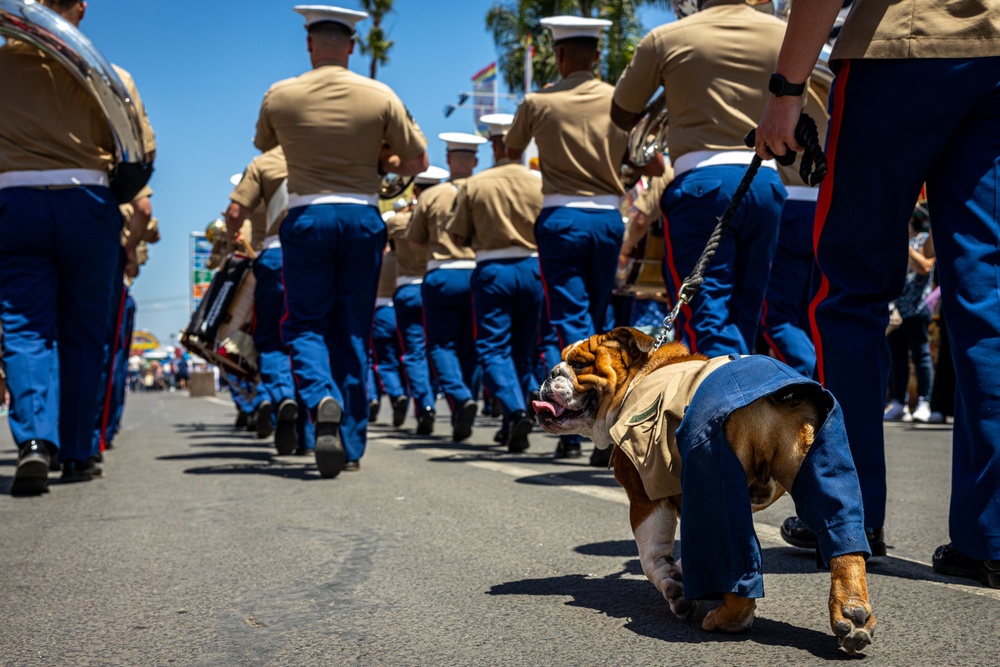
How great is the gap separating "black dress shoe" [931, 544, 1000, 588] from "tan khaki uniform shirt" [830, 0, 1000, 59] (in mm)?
1321

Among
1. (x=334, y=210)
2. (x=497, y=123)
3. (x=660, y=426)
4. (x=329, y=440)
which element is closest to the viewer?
(x=660, y=426)

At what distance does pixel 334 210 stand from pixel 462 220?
264cm

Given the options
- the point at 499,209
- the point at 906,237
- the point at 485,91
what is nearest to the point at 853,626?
the point at 906,237

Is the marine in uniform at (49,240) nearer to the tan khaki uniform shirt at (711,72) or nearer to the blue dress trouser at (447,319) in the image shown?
the tan khaki uniform shirt at (711,72)

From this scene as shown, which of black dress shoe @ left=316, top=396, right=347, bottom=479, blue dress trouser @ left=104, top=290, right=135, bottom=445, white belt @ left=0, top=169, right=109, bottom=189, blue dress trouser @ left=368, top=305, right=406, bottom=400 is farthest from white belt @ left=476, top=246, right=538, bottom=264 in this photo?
blue dress trouser @ left=368, top=305, right=406, bottom=400

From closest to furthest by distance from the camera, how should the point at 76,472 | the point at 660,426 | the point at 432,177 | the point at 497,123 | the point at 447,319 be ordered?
the point at 660,426 → the point at 76,472 → the point at 497,123 → the point at 447,319 → the point at 432,177

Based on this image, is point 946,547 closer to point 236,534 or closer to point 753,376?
point 753,376

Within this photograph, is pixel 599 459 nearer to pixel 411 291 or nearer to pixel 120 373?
pixel 120 373

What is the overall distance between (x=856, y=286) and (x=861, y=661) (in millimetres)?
1281

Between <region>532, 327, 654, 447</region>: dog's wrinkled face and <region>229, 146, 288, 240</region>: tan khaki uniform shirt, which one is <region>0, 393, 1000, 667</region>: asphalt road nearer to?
<region>532, 327, 654, 447</region>: dog's wrinkled face

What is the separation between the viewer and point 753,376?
2781mm

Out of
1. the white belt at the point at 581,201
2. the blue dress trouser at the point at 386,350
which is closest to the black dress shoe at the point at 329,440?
the white belt at the point at 581,201

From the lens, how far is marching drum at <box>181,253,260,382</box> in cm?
1109

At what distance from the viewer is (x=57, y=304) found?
6.57 m
